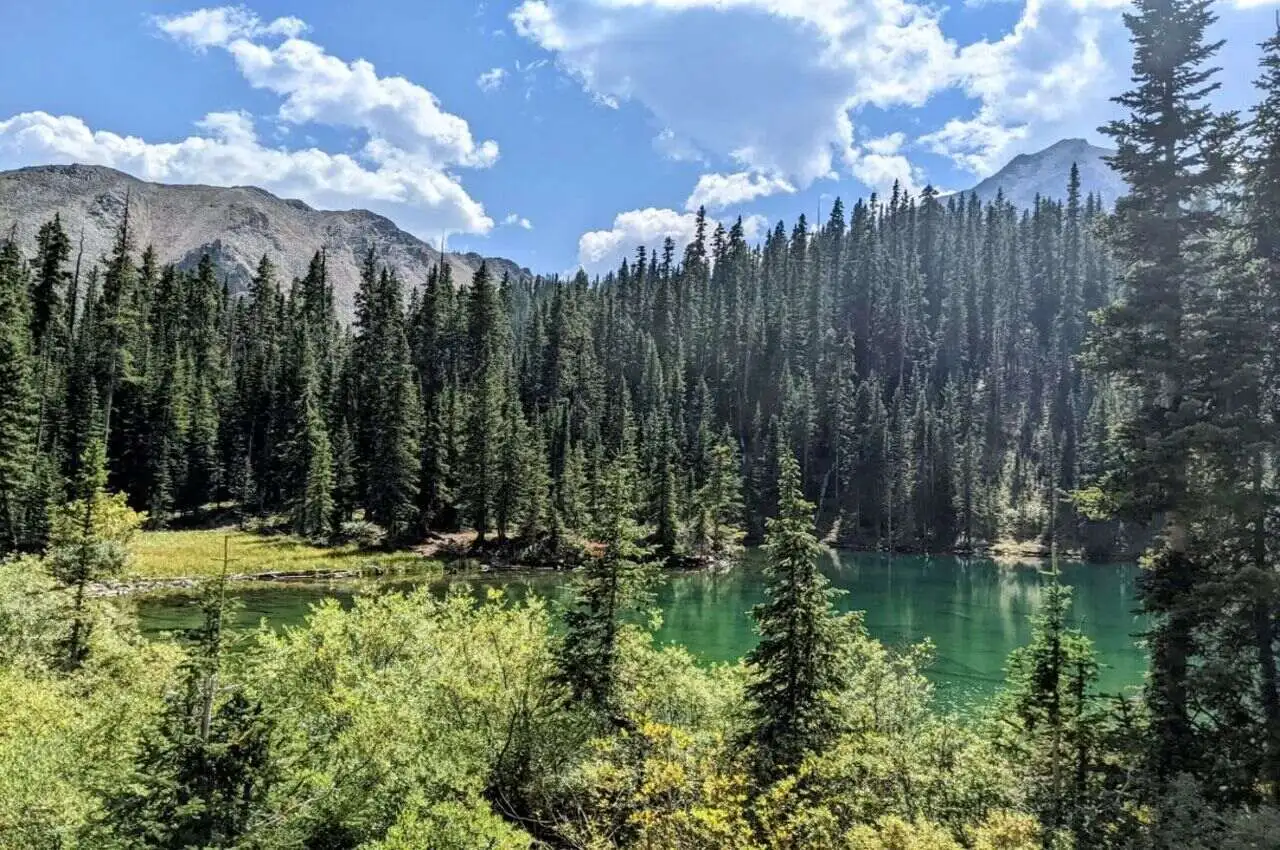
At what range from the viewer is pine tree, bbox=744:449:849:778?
16.2 meters

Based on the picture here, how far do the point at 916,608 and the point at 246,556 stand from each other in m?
53.9

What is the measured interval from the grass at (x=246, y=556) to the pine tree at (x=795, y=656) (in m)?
49.7

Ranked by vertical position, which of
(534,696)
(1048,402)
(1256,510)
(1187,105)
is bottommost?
(534,696)

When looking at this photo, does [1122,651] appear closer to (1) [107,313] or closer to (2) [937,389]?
(2) [937,389]

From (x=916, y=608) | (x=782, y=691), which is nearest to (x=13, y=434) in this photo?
(x=782, y=691)

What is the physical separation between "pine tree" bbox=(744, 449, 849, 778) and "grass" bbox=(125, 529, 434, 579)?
49719 mm

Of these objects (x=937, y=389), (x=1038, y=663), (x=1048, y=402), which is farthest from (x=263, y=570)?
(x=1048, y=402)

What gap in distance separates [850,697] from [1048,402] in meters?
128

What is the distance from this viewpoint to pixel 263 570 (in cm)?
5975

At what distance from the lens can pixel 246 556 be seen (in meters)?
63.2

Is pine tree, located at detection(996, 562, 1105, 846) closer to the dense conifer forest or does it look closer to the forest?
the forest

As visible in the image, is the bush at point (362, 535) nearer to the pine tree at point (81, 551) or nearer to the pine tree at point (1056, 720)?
the pine tree at point (81, 551)

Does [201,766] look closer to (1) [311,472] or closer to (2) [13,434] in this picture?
(2) [13,434]

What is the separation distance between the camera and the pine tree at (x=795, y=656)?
16172 mm
